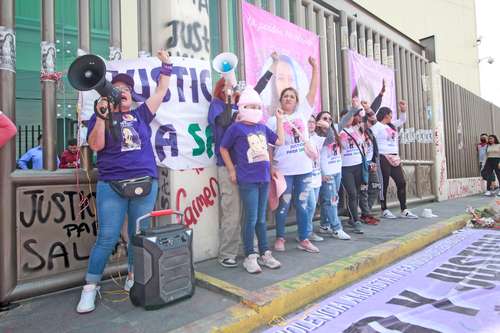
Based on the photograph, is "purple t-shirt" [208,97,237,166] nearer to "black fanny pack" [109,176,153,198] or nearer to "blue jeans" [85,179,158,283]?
"black fanny pack" [109,176,153,198]

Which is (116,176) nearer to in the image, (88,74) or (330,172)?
(88,74)

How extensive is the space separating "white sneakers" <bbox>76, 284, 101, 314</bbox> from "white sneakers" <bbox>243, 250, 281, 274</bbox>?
1314mm

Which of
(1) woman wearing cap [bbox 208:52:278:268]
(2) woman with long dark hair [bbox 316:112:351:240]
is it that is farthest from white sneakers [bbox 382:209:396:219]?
(1) woman wearing cap [bbox 208:52:278:268]

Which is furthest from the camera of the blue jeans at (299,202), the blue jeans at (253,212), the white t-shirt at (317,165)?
the white t-shirt at (317,165)

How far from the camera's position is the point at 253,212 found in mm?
3258

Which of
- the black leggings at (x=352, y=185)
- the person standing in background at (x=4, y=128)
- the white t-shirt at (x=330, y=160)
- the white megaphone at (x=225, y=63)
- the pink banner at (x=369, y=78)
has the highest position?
the pink banner at (x=369, y=78)

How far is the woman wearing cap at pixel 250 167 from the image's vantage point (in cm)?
323

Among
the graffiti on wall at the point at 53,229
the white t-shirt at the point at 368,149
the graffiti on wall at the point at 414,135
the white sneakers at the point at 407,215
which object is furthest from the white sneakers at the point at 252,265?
the graffiti on wall at the point at 414,135

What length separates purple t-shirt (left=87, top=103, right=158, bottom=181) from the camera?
2.63 meters

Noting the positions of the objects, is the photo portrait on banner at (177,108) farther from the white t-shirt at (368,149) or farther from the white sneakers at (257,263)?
the white t-shirt at (368,149)

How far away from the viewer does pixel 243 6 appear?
444 centimetres

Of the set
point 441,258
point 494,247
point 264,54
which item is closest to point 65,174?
point 264,54

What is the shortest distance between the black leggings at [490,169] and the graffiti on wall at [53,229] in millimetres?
11513

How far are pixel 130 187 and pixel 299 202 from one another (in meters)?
2.01
